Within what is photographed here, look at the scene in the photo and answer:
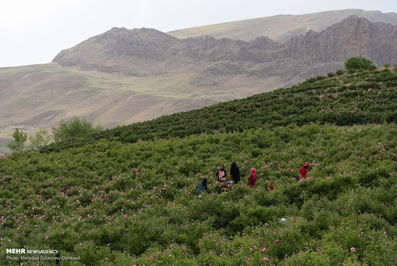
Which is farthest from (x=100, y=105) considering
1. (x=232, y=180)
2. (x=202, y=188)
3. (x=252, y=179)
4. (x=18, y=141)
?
(x=252, y=179)

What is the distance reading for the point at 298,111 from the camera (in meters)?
19.4

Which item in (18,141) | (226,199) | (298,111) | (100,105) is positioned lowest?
(18,141)

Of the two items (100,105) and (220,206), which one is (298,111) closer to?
(220,206)

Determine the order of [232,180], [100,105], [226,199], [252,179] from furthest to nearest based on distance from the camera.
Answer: [100,105] < [232,180] < [252,179] < [226,199]

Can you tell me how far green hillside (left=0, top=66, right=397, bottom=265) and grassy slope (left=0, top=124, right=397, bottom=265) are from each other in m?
0.04

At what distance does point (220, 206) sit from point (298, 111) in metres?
13.6

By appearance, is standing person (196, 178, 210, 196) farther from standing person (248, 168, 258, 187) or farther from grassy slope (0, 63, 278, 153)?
grassy slope (0, 63, 278, 153)

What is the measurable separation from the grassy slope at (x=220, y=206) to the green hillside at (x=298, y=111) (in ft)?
9.22

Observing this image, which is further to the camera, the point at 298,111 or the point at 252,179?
the point at 298,111

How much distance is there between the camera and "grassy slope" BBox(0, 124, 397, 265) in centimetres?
567

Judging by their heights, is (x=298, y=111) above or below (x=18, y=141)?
above

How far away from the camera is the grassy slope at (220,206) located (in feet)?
18.6

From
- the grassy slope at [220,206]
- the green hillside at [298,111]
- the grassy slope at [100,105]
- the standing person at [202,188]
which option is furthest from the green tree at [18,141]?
the grassy slope at [100,105]

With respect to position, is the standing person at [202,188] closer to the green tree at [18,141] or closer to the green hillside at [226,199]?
the green hillside at [226,199]
